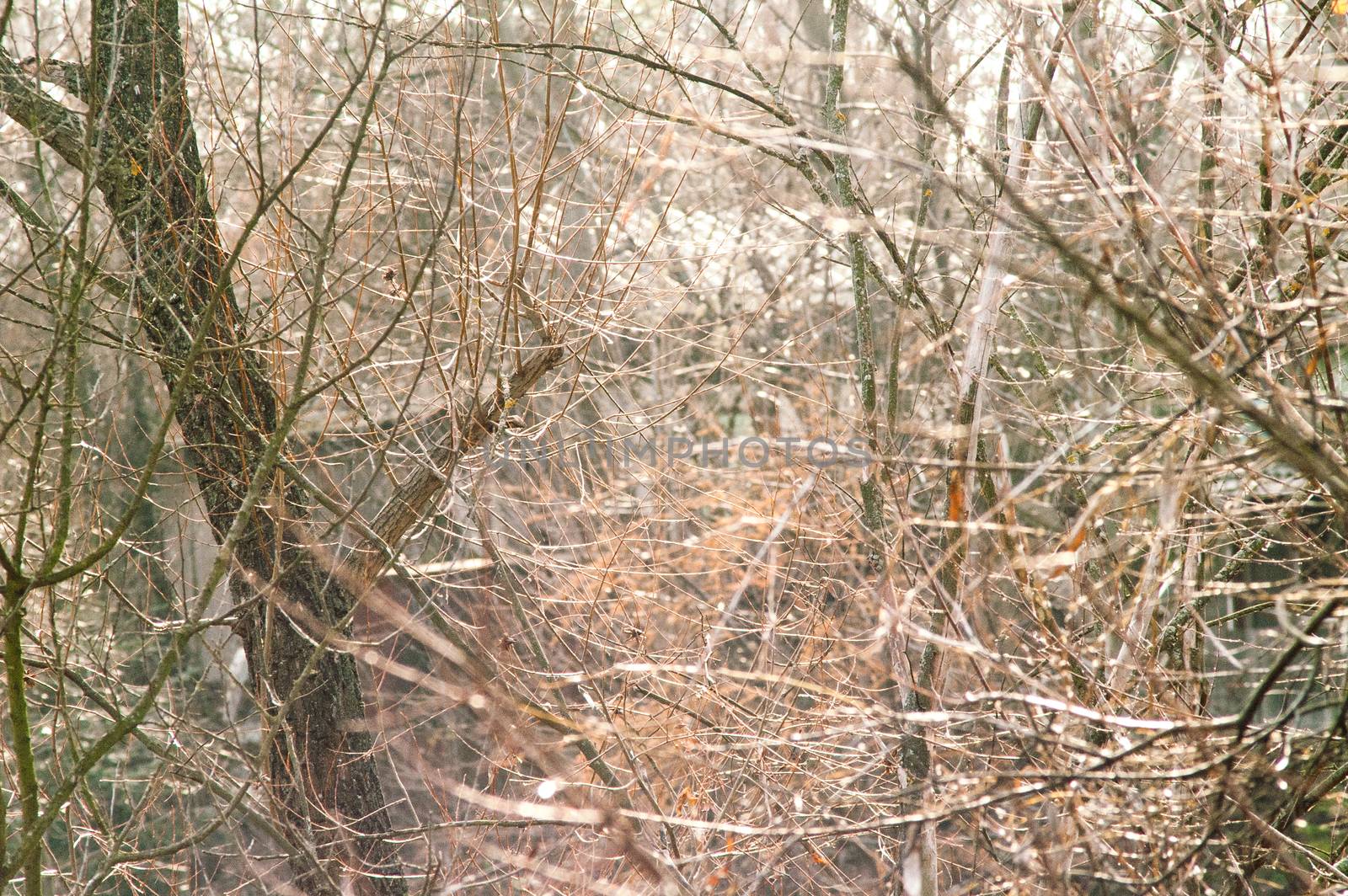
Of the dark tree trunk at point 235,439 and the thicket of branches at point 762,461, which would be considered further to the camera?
the dark tree trunk at point 235,439

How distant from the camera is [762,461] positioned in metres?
6.55

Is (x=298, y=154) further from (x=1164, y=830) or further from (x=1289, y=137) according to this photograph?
(x=1164, y=830)

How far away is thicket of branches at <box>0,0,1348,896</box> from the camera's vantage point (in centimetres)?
238

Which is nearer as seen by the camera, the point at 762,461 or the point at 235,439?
the point at 235,439

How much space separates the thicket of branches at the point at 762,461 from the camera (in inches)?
93.9

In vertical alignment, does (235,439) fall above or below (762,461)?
above

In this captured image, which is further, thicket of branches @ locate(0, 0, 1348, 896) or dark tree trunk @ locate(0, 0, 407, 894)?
dark tree trunk @ locate(0, 0, 407, 894)

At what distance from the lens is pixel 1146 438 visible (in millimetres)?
2295

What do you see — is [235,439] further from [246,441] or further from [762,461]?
[762,461]

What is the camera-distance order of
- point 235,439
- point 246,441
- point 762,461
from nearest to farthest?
point 246,441
point 235,439
point 762,461

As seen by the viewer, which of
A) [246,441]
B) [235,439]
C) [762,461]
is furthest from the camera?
[762,461]

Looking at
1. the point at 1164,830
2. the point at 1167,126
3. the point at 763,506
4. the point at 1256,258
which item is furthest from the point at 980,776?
the point at 763,506

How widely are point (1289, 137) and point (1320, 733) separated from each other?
4.39 feet

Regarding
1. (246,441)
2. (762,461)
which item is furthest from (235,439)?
(762,461)
